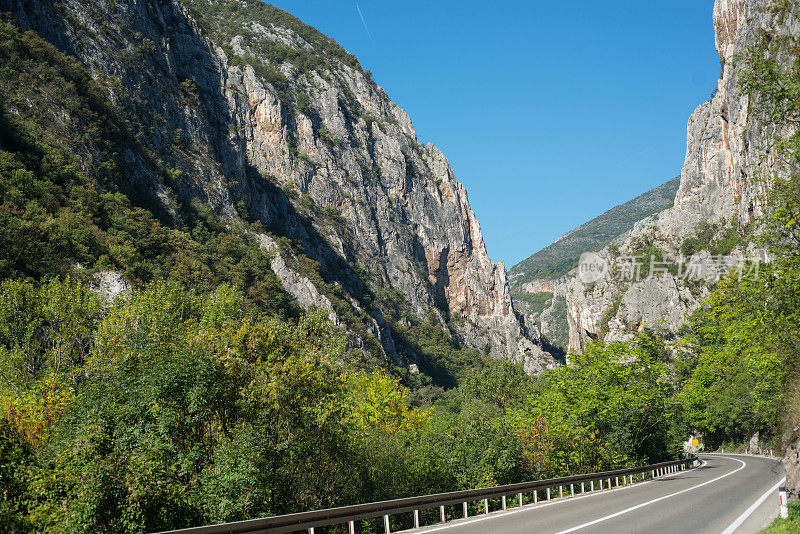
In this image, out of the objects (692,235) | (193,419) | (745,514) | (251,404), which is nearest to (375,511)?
(251,404)

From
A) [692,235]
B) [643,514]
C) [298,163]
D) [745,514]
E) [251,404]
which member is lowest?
[745,514]

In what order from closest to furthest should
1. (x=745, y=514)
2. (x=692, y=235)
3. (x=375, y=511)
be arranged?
(x=375, y=511) → (x=745, y=514) → (x=692, y=235)

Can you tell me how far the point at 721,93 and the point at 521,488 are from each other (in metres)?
130

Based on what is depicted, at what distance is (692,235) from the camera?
408ft

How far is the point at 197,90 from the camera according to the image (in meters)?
117

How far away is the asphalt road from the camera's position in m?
12.8

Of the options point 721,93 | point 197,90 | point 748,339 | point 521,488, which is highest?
point 197,90

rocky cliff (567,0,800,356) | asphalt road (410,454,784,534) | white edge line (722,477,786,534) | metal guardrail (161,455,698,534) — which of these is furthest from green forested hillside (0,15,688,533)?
rocky cliff (567,0,800,356)

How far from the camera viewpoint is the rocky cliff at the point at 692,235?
104m

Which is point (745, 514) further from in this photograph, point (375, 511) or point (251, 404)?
point (251, 404)

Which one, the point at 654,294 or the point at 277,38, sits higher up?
the point at 277,38

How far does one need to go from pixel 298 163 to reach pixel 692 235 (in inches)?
3704

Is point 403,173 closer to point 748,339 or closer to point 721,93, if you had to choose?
point 721,93

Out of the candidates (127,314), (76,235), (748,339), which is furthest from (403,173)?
(748,339)
